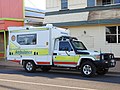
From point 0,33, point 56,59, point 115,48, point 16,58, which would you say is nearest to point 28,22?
point 0,33

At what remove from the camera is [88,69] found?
14102 millimetres

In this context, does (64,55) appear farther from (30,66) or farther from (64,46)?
(30,66)

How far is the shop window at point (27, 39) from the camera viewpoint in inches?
641

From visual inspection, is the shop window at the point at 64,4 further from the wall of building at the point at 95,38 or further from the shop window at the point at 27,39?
the shop window at the point at 27,39

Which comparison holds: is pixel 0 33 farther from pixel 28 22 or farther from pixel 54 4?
pixel 54 4

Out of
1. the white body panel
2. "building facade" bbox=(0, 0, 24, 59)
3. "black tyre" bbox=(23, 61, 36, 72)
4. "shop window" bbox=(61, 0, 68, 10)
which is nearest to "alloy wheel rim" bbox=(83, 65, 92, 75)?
the white body panel

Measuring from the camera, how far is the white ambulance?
1414 centimetres

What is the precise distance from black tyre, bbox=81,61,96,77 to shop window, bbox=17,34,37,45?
360cm

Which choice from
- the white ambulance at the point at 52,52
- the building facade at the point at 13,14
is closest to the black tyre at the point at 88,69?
the white ambulance at the point at 52,52

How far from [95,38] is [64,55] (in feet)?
28.9

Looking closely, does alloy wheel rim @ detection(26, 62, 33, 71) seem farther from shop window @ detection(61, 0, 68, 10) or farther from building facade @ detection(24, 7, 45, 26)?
building facade @ detection(24, 7, 45, 26)

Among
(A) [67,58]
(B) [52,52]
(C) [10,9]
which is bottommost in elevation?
(A) [67,58]

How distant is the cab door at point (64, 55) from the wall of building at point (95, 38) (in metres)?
8.09

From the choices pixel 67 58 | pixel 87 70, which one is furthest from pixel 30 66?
pixel 87 70
